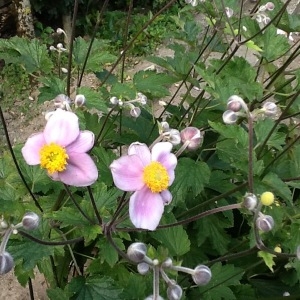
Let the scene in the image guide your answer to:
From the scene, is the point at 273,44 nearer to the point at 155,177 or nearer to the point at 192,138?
the point at 192,138

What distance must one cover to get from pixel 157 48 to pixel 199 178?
10.7 feet

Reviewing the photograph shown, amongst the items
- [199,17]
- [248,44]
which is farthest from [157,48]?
[248,44]

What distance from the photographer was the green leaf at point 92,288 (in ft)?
4.42

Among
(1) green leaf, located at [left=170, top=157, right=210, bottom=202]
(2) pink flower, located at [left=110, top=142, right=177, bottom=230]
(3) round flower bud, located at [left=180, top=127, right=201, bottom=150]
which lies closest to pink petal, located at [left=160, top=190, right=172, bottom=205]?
(2) pink flower, located at [left=110, top=142, right=177, bottom=230]

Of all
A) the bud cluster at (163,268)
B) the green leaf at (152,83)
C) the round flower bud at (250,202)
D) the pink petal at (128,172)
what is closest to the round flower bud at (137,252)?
the bud cluster at (163,268)

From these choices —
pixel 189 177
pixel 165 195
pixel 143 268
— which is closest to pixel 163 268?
pixel 143 268

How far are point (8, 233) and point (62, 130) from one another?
0.72 feet

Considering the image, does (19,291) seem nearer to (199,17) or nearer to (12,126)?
(12,126)

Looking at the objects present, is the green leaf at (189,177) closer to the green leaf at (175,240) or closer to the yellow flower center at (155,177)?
the green leaf at (175,240)

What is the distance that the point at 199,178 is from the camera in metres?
1.45

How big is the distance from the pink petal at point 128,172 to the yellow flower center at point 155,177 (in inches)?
0.5

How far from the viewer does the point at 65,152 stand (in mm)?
970

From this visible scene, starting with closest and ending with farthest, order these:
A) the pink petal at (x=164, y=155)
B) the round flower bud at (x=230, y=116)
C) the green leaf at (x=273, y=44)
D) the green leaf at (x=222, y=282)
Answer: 1. the pink petal at (x=164, y=155)
2. the round flower bud at (x=230, y=116)
3. the green leaf at (x=222, y=282)
4. the green leaf at (x=273, y=44)

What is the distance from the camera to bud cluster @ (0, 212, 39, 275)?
2.96ft
